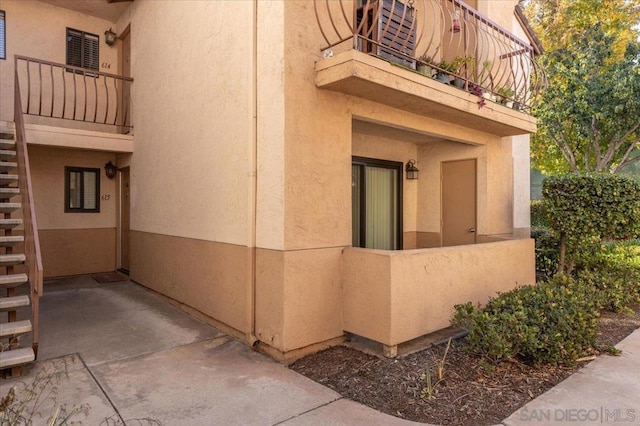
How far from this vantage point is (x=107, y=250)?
899 centimetres

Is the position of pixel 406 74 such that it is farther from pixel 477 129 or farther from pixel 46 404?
pixel 46 404

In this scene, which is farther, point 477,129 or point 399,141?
point 399,141

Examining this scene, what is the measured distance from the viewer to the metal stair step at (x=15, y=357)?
361 cm

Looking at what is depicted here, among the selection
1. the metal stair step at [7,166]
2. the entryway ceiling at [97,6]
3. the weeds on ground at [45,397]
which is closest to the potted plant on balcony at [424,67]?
the weeds on ground at [45,397]

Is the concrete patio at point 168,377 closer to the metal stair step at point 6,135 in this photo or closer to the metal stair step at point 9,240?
the metal stair step at point 9,240

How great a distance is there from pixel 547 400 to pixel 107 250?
8806 mm

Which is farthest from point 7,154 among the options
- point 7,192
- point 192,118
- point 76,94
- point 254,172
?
point 254,172

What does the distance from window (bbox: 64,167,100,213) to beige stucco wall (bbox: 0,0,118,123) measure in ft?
3.39

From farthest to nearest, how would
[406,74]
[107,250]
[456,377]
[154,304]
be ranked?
[107,250] < [154,304] < [406,74] < [456,377]

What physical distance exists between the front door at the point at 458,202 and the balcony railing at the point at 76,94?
6602 millimetres

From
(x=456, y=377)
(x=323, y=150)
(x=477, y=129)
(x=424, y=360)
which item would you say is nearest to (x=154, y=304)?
(x=323, y=150)

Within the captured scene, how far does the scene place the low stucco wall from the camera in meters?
4.21

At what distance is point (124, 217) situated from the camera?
Result: 891 centimetres

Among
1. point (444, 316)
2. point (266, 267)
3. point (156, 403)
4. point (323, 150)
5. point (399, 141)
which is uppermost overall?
point (399, 141)
